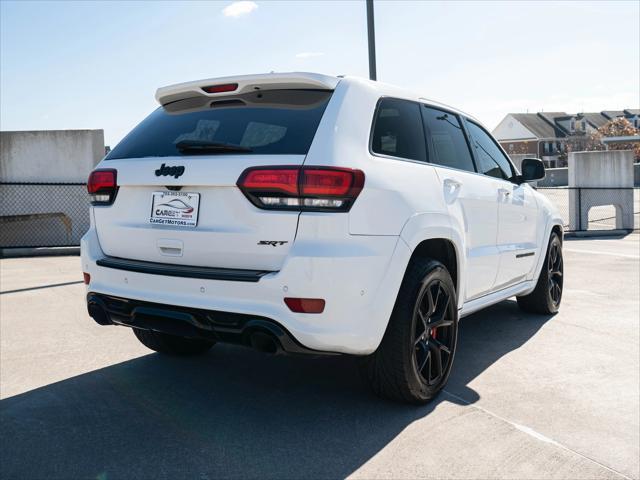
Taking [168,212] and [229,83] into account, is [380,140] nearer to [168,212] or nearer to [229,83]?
[229,83]

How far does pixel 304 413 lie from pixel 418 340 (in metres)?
0.74

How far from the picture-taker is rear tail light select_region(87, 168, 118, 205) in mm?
3592

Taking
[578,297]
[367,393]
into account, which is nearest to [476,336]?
[367,393]

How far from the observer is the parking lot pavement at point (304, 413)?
2951 mm

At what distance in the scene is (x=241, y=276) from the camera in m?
3.07

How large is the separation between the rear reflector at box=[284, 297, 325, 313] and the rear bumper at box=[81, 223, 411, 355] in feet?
0.07

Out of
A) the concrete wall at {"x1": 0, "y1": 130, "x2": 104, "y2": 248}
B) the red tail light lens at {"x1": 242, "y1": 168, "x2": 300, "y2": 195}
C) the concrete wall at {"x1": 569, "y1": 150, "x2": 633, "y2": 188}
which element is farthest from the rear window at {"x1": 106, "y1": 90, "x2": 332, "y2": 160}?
the concrete wall at {"x1": 569, "y1": 150, "x2": 633, "y2": 188}

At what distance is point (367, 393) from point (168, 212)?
160 cm

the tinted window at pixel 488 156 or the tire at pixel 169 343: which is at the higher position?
the tinted window at pixel 488 156

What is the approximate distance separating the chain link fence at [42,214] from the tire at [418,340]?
10.4 meters

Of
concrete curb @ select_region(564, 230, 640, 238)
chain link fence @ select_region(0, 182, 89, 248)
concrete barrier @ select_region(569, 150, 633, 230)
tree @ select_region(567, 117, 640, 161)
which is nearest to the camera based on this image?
chain link fence @ select_region(0, 182, 89, 248)

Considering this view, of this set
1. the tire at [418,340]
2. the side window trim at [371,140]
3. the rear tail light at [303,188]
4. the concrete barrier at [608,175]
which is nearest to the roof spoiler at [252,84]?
the side window trim at [371,140]

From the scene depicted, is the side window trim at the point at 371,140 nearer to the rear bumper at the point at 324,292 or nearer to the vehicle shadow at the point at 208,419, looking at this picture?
the rear bumper at the point at 324,292

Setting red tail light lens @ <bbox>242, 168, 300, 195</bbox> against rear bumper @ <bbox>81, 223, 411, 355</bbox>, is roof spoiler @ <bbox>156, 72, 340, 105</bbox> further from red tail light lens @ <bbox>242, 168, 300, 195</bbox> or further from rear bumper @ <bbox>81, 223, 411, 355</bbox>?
rear bumper @ <bbox>81, 223, 411, 355</bbox>
